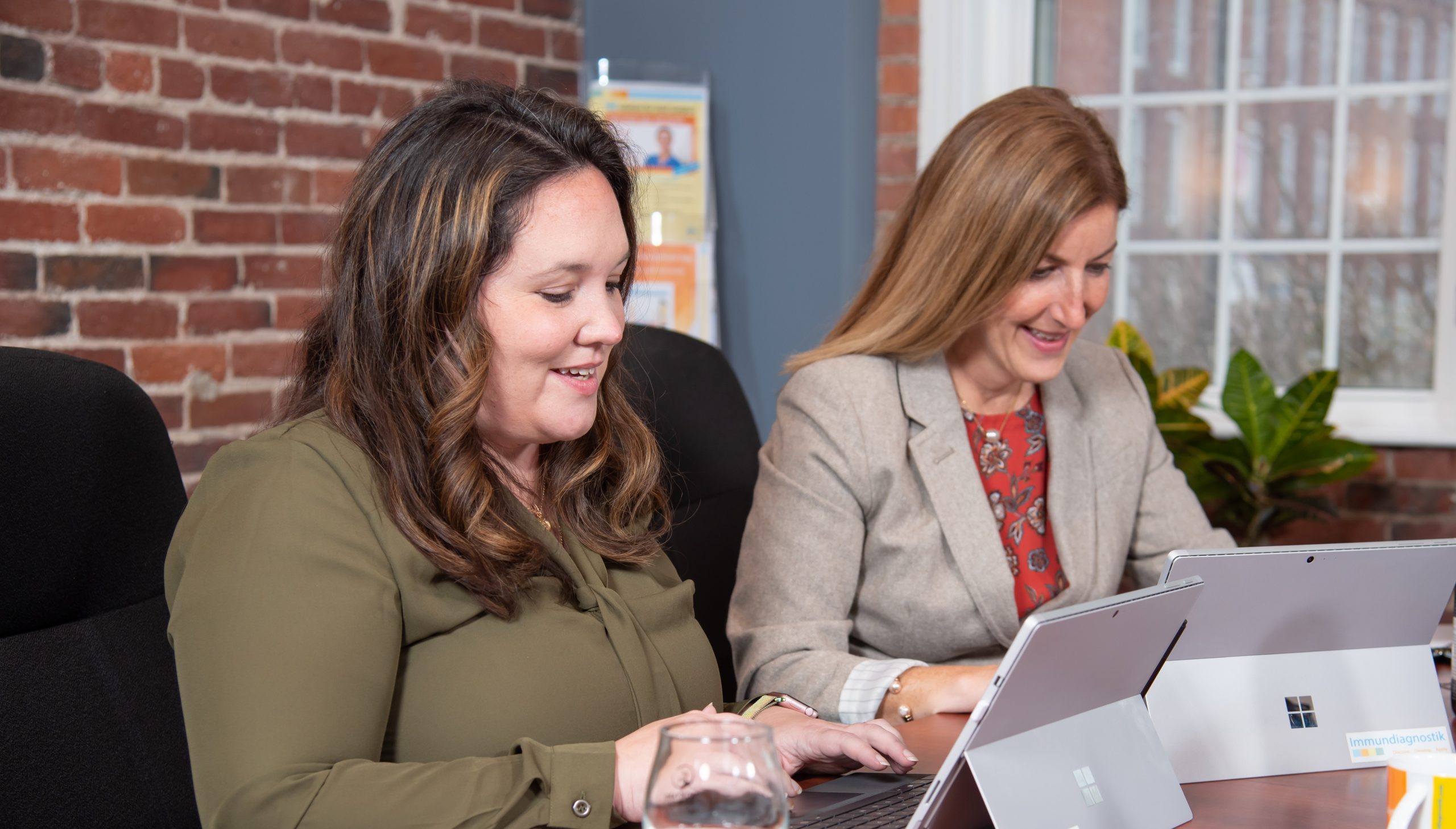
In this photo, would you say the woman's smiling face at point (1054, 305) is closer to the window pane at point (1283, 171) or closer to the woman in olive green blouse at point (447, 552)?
the woman in olive green blouse at point (447, 552)

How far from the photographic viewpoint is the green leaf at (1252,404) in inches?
116

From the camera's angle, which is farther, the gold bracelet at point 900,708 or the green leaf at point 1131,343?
the green leaf at point 1131,343

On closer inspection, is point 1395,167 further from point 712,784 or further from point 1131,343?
point 712,784

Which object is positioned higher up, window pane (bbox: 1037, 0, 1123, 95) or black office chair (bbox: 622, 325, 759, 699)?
window pane (bbox: 1037, 0, 1123, 95)

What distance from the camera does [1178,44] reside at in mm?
3549

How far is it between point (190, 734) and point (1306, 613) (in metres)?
0.95

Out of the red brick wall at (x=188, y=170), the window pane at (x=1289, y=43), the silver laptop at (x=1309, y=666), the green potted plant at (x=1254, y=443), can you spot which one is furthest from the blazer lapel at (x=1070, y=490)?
the window pane at (x=1289, y=43)

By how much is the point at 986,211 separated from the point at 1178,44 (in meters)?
2.09

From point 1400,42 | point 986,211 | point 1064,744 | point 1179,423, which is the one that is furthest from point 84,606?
point 1400,42

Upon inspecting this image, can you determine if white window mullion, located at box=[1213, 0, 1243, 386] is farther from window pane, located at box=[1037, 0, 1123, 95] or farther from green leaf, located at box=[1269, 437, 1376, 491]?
green leaf, located at box=[1269, 437, 1376, 491]

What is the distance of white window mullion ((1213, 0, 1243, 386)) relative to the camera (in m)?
3.47

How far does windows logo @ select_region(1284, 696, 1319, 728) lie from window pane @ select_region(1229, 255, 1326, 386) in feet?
7.73

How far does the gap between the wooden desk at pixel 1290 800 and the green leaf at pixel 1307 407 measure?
1.84m

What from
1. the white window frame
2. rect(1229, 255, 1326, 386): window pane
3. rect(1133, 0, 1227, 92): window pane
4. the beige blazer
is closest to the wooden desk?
the beige blazer
